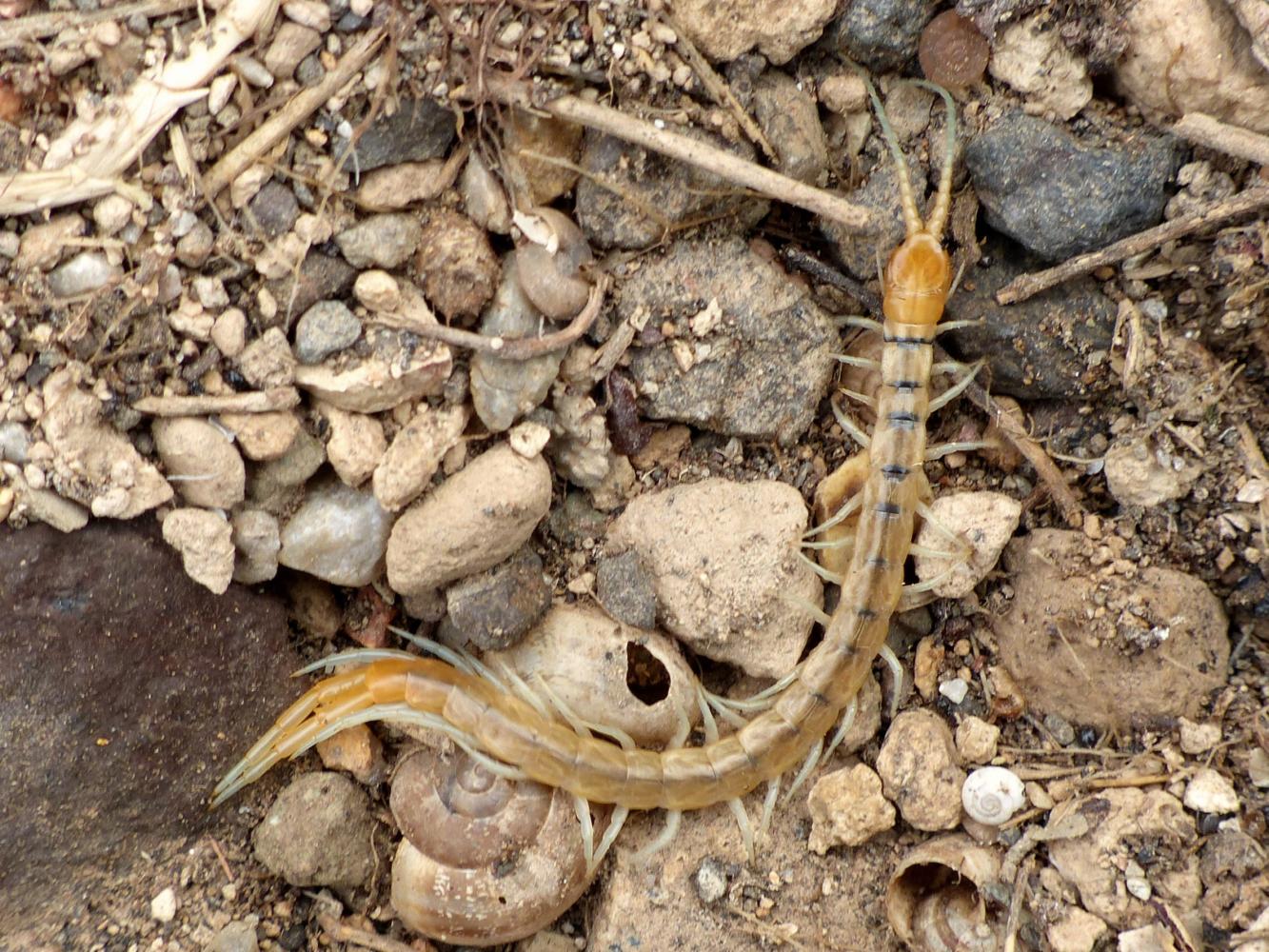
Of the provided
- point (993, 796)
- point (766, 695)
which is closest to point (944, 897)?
point (993, 796)

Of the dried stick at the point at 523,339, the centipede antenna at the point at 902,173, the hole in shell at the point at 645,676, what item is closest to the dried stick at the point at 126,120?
the dried stick at the point at 523,339

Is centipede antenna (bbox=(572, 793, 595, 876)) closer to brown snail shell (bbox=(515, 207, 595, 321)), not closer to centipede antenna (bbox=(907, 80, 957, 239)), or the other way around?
brown snail shell (bbox=(515, 207, 595, 321))

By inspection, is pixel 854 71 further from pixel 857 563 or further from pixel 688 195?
pixel 857 563

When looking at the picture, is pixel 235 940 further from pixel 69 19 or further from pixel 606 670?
pixel 69 19

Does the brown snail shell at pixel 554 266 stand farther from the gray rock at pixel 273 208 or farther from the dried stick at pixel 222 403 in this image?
the dried stick at pixel 222 403

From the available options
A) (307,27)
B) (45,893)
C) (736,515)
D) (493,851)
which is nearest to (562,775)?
(493,851)

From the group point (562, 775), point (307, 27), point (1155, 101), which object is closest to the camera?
point (307, 27)
